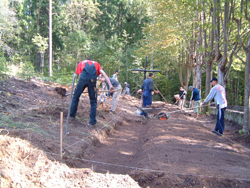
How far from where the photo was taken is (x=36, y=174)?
9.23 feet

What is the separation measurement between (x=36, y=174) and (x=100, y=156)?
2882 millimetres

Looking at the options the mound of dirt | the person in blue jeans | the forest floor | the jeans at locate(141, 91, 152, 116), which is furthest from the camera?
the jeans at locate(141, 91, 152, 116)

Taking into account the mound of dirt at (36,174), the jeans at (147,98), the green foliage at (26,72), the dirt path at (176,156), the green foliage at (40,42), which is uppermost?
the green foliage at (40,42)

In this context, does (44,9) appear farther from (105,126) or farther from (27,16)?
(105,126)

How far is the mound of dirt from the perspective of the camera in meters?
Result: 2.59

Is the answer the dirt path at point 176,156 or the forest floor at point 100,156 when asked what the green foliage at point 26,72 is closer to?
the forest floor at point 100,156

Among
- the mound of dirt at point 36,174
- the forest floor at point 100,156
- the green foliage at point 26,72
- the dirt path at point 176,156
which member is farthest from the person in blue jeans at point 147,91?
the mound of dirt at point 36,174

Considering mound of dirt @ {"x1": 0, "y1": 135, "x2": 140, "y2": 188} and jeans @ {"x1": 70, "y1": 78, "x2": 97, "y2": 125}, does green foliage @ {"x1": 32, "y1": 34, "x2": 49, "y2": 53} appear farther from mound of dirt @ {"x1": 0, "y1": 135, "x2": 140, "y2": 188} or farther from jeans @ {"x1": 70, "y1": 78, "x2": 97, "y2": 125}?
mound of dirt @ {"x1": 0, "y1": 135, "x2": 140, "y2": 188}

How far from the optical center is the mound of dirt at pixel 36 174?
2.59m

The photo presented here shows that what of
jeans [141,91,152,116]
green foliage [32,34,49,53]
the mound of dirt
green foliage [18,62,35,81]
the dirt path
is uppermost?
green foliage [32,34,49,53]

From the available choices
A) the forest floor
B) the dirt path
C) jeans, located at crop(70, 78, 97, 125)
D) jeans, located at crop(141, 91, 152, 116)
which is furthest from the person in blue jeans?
jeans, located at crop(70, 78, 97, 125)

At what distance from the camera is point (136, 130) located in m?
9.53

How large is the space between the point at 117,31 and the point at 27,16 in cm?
1368

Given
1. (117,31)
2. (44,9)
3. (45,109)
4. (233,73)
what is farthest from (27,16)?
(45,109)
